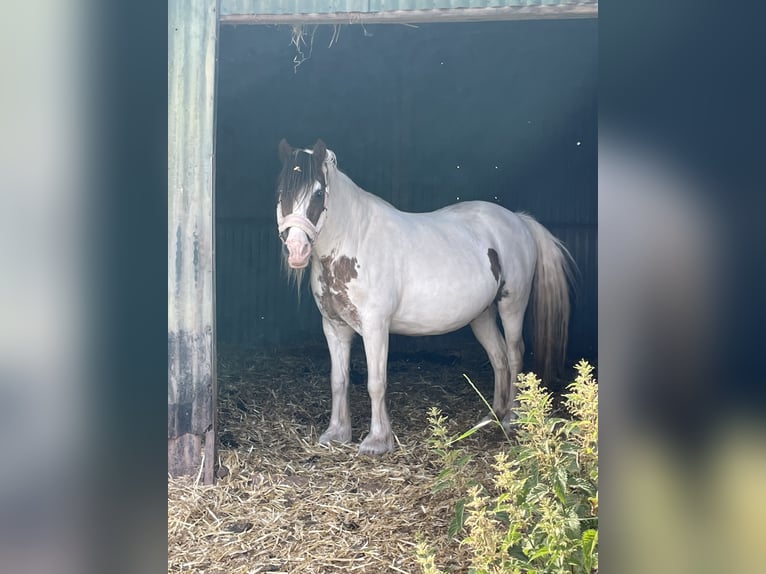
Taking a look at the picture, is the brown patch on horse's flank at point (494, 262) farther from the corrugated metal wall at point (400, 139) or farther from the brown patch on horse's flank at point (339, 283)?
the corrugated metal wall at point (400, 139)

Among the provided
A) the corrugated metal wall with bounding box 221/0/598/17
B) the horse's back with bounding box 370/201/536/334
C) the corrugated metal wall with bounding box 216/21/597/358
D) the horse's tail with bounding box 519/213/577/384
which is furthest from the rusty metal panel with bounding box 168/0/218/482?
the corrugated metal wall with bounding box 216/21/597/358

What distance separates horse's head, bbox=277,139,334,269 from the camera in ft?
13.7

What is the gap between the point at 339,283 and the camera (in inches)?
184

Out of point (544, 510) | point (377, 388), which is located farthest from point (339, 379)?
point (544, 510)

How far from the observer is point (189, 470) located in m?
4.17

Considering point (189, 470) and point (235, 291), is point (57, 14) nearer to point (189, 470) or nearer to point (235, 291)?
point (189, 470)

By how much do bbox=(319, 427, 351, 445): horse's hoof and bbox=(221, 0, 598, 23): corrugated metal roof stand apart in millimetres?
2634

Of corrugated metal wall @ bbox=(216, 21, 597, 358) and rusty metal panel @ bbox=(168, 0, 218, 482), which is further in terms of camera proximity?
corrugated metal wall @ bbox=(216, 21, 597, 358)

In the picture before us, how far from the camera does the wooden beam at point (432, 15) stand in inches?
163

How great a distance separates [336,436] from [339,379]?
0.38 metres

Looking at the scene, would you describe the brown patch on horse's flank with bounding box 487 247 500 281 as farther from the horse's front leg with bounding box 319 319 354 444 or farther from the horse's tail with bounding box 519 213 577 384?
the horse's front leg with bounding box 319 319 354 444

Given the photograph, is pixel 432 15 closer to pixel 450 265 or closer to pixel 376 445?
pixel 450 265

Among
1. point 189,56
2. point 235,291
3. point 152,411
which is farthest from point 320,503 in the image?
point 235,291

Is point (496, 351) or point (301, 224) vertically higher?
point (301, 224)
